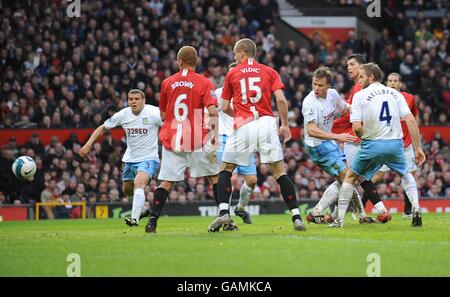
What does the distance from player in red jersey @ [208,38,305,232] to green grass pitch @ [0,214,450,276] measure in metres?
0.51

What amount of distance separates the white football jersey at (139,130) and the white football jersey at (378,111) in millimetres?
4656

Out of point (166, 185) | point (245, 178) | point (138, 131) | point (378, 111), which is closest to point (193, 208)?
point (138, 131)

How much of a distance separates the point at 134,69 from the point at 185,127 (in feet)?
47.6

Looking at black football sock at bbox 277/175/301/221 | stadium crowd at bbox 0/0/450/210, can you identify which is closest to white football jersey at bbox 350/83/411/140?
black football sock at bbox 277/175/301/221

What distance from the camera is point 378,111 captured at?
13375mm

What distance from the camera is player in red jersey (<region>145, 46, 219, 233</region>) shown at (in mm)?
13414

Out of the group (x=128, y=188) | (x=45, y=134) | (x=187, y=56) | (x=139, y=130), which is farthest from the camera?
(x=45, y=134)

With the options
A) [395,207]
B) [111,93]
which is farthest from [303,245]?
[111,93]

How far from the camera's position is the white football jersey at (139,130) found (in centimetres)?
1686

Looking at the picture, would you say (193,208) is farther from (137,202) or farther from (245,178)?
(137,202)

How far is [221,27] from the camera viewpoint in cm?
2992

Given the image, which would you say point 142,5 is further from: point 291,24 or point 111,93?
point 291,24

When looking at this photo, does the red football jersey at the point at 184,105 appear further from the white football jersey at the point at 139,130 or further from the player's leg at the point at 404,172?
the white football jersey at the point at 139,130
